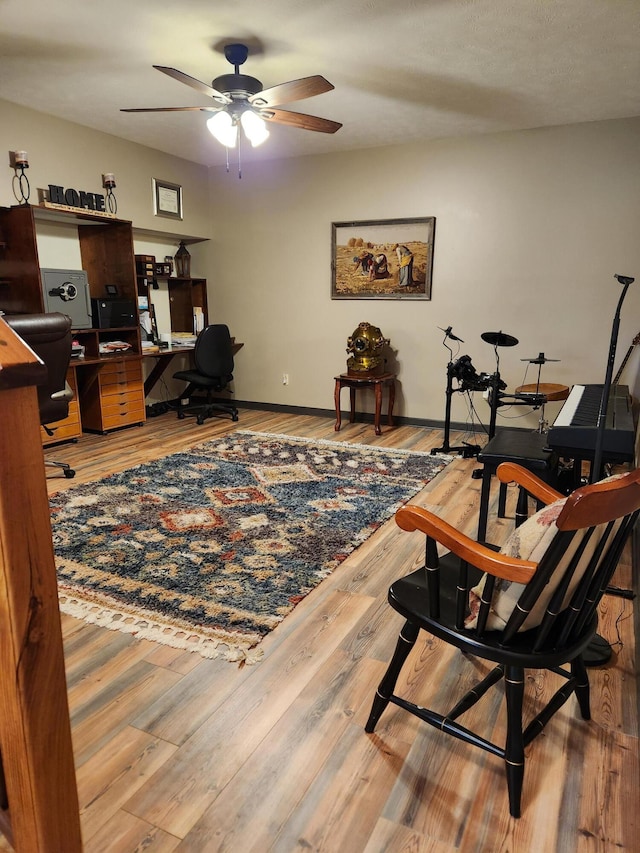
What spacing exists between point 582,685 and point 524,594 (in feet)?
2.12

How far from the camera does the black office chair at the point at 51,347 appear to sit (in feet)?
10.2

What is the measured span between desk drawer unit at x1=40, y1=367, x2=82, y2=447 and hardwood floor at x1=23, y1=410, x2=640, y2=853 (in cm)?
280

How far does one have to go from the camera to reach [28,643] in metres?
0.84

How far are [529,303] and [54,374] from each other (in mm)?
3856

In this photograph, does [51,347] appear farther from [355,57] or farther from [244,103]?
[355,57]

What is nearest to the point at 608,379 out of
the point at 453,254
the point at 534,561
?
the point at 534,561

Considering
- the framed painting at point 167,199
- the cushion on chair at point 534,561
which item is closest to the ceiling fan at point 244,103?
the framed painting at point 167,199

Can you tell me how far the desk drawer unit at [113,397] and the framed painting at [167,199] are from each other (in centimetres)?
157

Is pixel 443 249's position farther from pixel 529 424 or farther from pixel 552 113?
pixel 529 424

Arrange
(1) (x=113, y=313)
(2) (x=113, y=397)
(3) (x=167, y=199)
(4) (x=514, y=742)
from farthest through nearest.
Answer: (3) (x=167, y=199)
(2) (x=113, y=397)
(1) (x=113, y=313)
(4) (x=514, y=742)

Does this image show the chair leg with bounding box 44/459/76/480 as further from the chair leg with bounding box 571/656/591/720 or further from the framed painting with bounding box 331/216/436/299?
the chair leg with bounding box 571/656/591/720

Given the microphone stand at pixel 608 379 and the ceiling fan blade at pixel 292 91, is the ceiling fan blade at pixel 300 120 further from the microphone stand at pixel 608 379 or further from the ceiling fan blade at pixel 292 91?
the microphone stand at pixel 608 379

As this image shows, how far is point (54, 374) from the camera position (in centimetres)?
345

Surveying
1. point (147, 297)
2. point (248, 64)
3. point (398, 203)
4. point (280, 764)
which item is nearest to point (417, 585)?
point (280, 764)
